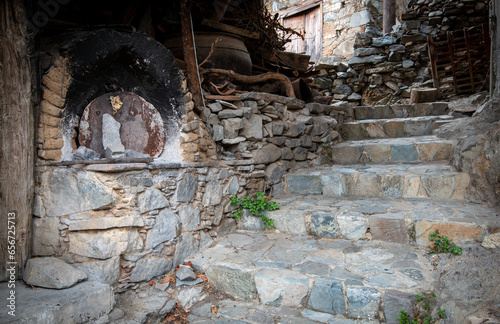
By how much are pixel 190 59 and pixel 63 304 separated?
2462 millimetres

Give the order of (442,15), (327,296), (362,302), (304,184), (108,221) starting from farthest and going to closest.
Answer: (442,15)
(304,184)
(108,221)
(327,296)
(362,302)

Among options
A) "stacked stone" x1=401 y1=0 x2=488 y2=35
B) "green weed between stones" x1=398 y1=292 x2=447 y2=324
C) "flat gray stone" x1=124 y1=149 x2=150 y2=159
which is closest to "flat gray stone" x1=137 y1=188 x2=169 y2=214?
"flat gray stone" x1=124 y1=149 x2=150 y2=159

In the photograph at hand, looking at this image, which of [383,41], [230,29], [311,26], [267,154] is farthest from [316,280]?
[311,26]

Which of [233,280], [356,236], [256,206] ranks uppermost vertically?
[256,206]

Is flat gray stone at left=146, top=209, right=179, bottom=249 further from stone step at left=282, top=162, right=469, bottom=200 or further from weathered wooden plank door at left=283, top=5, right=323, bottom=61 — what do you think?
weathered wooden plank door at left=283, top=5, right=323, bottom=61

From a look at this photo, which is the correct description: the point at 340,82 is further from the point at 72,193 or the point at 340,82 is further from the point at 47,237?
the point at 47,237

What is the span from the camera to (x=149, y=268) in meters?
2.66

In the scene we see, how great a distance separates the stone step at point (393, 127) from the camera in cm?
491

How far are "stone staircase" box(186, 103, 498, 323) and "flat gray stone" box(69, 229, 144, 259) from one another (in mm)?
699

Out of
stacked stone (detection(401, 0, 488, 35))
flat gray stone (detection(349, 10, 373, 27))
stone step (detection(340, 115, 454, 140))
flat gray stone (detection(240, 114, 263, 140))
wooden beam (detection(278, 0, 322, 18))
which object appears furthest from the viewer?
wooden beam (detection(278, 0, 322, 18))

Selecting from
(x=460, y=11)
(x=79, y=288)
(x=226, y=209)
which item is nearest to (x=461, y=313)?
(x=226, y=209)

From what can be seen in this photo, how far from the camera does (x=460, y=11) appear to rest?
6977 millimetres

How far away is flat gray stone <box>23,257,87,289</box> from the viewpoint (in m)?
2.21

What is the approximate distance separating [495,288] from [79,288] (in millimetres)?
2821
